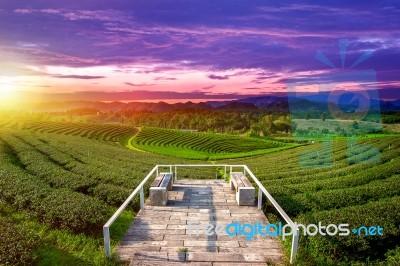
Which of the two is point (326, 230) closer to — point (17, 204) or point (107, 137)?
point (17, 204)

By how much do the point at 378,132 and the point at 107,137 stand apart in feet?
280

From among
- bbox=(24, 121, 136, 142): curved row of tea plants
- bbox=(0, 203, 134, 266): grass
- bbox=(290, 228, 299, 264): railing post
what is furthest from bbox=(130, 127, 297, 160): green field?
bbox=(290, 228, 299, 264): railing post

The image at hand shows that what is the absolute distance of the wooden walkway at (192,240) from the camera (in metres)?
6.40

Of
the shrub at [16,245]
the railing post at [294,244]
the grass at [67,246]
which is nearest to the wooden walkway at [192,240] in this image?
the railing post at [294,244]

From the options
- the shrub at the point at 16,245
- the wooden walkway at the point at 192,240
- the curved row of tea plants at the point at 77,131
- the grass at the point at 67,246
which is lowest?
the curved row of tea plants at the point at 77,131

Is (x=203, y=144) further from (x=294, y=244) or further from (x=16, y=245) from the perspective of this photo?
(x=294, y=244)

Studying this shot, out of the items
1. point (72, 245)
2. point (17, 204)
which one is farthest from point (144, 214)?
point (17, 204)

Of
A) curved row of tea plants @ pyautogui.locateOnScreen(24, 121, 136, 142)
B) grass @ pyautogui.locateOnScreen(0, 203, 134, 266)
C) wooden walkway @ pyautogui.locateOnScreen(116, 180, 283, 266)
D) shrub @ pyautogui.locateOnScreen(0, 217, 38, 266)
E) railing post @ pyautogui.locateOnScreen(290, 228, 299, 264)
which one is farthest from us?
curved row of tea plants @ pyautogui.locateOnScreen(24, 121, 136, 142)

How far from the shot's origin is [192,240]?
7.30 m

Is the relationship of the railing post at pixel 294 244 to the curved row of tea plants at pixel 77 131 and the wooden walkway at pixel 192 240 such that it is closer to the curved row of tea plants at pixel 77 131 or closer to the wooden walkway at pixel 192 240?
the wooden walkway at pixel 192 240

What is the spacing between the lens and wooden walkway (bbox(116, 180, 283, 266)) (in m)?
6.40

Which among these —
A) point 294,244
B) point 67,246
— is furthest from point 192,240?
point 67,246

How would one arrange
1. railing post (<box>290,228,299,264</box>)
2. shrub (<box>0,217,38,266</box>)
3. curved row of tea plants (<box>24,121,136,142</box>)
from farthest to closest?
curved row of tea plants (<box>24,121,136,142</box>)
shrub (<box>0,217,38,266</box>)
railing post (<box>290,228,299,264</box>)

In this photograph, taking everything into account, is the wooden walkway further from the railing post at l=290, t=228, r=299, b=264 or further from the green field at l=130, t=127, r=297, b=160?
the green field at l=130, t=127, r=297, b=160
